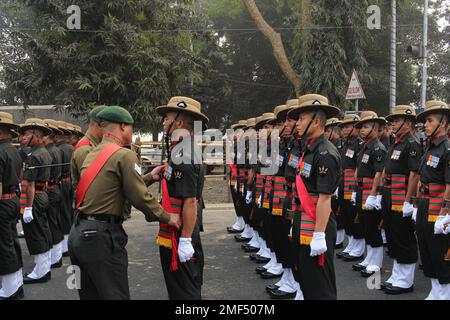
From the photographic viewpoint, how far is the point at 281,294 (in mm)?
5688

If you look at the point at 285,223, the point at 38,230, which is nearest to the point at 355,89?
the point at 285,223

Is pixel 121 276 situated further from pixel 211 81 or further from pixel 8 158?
pixel 211 81

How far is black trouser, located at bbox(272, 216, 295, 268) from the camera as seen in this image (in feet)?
18.9

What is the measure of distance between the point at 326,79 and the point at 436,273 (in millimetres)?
13636

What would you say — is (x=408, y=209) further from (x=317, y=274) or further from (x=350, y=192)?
(x=317, y=274)

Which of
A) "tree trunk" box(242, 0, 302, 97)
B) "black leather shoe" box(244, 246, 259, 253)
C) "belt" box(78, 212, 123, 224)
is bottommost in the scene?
"black leather shoe" box(244, 246, 259, 253)

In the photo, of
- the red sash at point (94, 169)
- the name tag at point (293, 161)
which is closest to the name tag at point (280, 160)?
the name tag at point (293, 161)

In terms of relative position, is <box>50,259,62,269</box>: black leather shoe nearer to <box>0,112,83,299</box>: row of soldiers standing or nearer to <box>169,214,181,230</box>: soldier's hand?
<box>0,112,83,299</box>: row of soldiers standing

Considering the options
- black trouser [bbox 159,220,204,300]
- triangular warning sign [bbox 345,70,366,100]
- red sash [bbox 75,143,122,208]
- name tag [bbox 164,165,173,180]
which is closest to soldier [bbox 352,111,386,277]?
triangular warning sign [bbox 345,70,366,100]

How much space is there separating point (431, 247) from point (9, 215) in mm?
4941

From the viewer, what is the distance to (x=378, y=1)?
62.4 ft

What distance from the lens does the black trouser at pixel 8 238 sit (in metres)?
5.37

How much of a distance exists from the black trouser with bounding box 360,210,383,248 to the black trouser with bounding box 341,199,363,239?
77 centimetres
